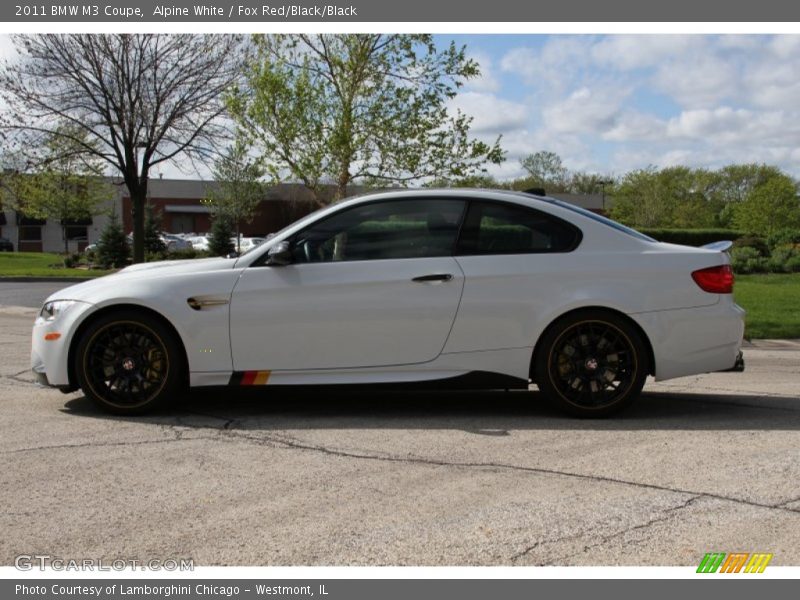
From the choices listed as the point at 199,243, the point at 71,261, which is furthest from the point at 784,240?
the point at 199,243

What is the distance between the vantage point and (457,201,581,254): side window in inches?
248

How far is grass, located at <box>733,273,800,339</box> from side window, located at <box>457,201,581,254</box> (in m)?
6.74

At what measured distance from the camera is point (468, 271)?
617 centimetres

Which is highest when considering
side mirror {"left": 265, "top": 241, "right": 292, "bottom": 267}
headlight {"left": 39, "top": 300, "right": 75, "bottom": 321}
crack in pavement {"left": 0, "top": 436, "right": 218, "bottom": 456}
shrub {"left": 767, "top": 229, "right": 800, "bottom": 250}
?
Answer: shrub {"left": 767, "top": 229, "right": 800, "bottom": 250}

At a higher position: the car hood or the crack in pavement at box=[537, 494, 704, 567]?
the car hood

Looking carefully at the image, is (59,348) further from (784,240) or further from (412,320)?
(784,240)

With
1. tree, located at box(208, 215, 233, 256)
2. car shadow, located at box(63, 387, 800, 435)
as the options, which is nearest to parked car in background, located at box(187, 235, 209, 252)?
tree, located at box(208, 215, 233, 256)

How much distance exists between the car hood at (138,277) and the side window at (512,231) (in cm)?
174

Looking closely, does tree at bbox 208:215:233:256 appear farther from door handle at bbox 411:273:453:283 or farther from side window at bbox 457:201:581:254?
door handle at bbox 411:273:453:283

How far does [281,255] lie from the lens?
617cm

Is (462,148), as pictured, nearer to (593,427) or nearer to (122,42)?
(122,42)

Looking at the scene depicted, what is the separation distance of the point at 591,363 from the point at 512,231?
1.09m

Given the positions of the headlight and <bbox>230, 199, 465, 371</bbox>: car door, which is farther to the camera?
the headlight

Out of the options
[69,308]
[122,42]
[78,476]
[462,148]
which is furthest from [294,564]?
[122,42]
